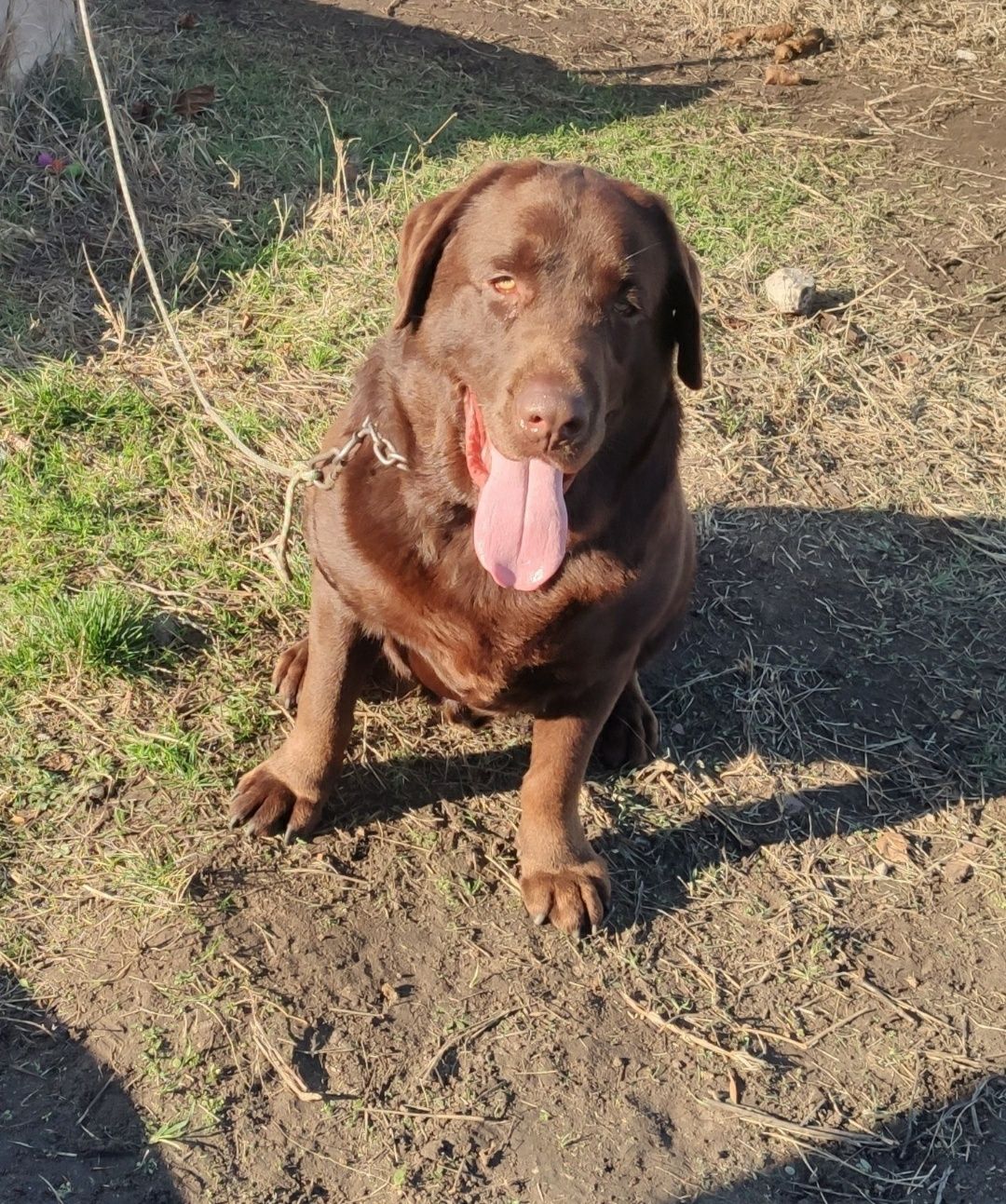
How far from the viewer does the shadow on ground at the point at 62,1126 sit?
2.33 metres

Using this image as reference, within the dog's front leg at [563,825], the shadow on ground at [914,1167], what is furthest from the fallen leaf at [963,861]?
the dog's front leg at [563,825]

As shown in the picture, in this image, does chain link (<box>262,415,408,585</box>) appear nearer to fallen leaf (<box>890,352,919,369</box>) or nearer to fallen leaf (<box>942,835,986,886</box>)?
fallen leaf (<box>942,835,986,886</box>)

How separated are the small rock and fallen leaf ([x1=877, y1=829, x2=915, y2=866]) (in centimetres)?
257

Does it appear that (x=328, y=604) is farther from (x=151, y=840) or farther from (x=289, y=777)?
(x=151, y=840)

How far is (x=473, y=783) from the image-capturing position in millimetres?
3322

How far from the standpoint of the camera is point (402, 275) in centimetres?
271

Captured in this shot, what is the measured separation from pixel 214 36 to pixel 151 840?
5.01 m

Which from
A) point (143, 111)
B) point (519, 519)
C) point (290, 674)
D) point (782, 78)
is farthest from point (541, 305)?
point (782, 78)

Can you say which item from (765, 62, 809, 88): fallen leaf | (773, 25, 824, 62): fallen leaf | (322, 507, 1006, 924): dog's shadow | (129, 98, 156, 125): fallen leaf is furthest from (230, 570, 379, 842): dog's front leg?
(773, 25, 824, 62): fallen leaf

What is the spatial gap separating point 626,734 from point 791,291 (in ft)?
8.36

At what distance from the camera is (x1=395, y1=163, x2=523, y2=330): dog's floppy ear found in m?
2.66

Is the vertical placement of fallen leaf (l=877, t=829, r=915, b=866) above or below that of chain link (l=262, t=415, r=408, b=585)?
below

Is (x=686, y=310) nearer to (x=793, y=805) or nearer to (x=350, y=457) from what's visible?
(x=350, y=457)

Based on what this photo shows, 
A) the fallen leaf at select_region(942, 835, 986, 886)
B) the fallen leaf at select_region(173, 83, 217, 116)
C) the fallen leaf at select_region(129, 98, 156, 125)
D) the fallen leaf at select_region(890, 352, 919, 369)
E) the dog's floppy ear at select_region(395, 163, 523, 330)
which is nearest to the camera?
the dog's floppy ear at select_region(395, 163, 523, 330)
